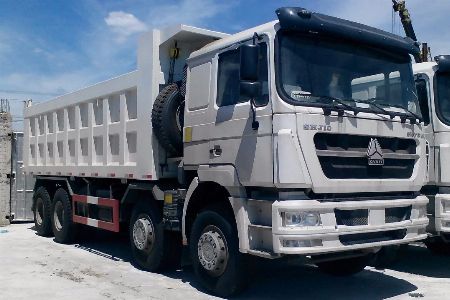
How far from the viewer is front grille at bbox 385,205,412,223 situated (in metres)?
5.54

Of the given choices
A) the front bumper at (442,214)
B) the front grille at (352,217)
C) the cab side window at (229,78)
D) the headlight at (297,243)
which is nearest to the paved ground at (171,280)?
the front bumper at (442,214)

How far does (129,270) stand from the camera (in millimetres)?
7465

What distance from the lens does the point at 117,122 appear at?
7.97 m

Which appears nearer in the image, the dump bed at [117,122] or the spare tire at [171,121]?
the spare tire at [171,121]

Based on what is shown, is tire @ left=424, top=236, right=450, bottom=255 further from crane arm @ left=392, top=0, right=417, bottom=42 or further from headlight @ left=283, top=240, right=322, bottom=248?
crane arm @ left=392, top=0, right=417, bottom=42

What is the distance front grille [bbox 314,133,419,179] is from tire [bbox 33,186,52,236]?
7253mm

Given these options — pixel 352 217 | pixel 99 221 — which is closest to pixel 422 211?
pixel 352 217

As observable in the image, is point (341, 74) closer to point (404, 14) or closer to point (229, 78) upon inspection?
point (229, 78)

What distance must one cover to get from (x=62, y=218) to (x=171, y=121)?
4454 millimetres

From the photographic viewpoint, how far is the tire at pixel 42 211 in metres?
10.8

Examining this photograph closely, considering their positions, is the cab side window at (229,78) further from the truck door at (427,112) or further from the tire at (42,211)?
the tire at (42,211)

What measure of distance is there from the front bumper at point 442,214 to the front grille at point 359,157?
3.87 feet

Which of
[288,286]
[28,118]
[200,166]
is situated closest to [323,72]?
[200,166]

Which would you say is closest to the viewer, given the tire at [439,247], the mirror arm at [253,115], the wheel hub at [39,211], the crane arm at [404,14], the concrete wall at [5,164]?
the mirror arm at [253,115]
